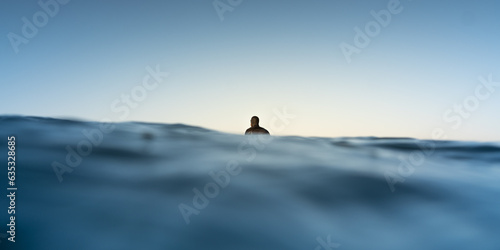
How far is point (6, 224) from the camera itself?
9.19 feet

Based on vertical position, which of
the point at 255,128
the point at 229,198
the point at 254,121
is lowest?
the point at 229,198

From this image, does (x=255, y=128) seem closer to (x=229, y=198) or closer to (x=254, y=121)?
(x=254, y=121)

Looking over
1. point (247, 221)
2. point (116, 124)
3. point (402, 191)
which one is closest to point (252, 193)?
point (247, 221)

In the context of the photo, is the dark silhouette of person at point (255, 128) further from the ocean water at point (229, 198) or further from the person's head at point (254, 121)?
the ocean water at point (229, 198)

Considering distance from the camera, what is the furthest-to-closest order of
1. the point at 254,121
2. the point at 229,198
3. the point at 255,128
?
1. the point at 254,121
2. the point at 255,128
3. the point at 229,198

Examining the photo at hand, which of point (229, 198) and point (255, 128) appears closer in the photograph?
point (229, 198)

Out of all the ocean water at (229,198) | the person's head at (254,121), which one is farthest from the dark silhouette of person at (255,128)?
the ocean water at (229,198)

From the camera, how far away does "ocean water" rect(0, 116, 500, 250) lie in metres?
2.97

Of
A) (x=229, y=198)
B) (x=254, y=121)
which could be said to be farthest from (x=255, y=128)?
(x=229, y=198)

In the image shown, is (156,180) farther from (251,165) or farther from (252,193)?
(251,165)

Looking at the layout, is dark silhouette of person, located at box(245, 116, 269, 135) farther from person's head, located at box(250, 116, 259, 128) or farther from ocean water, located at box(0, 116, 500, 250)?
ocean water, located at box(0, 116, 500, 250)

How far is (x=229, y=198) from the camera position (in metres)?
3.72

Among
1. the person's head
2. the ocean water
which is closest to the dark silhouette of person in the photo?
the person's head

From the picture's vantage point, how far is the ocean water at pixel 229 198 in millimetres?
2971
